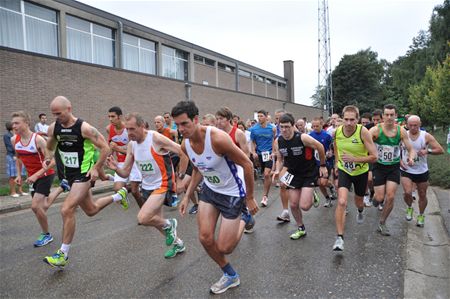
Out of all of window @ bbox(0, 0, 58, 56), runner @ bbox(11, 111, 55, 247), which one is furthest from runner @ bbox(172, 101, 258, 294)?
window @ bbox(0, 0, 58, 56)

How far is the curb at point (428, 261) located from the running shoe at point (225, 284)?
5.56 feet

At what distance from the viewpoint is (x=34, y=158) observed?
6.00 m

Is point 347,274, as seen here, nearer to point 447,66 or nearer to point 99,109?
point 99,109

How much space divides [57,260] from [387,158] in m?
5.00

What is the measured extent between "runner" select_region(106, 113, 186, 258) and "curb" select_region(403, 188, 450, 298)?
9.40 ft

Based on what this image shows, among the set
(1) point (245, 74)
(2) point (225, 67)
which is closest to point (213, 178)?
(2) point (225, 67)

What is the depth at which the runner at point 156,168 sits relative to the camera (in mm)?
5012

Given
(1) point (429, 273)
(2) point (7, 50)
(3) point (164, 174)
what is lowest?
(1) point (429, 273)

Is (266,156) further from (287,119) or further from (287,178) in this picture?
(287,119)

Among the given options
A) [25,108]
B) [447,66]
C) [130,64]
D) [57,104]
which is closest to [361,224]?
[57,104]

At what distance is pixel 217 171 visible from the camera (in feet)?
12.9

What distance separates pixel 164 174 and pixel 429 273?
3.49 m

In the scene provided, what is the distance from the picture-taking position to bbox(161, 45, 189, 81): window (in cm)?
2800

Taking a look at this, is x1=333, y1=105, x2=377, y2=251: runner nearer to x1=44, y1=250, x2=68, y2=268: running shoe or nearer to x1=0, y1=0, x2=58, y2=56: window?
x1=44, y1=250, x2=68, y2=268: running shoe
